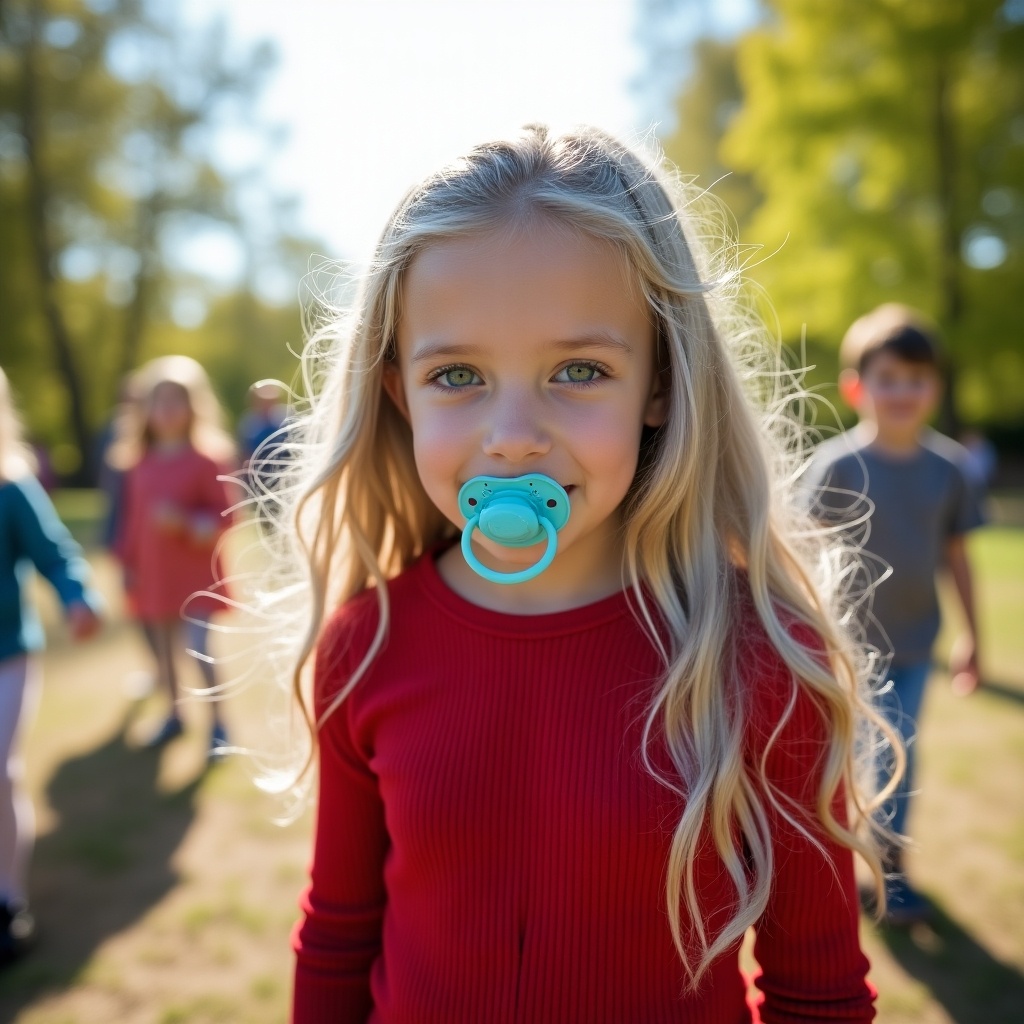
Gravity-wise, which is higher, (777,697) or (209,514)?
(777,697)

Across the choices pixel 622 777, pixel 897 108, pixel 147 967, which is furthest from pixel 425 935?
pixel 897 108

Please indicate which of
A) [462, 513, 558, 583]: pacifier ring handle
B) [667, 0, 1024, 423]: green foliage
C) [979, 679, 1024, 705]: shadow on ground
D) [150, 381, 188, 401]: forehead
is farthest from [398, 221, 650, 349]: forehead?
[667, 0, 1024, 423]: green foliage

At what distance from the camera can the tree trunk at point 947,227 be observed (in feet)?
60.0

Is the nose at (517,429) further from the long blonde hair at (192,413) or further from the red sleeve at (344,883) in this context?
the long blonde hair at (192,413)

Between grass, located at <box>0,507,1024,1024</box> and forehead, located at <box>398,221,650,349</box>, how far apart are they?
7.24ft

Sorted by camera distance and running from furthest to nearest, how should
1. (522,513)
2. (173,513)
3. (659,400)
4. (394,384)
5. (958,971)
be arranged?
1. (173,513)
2. (958,971)
3. (394,384)
4. (659,400)
5. (522,513)

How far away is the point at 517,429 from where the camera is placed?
Result: 134 cm

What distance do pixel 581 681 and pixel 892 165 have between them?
2035 centimetres

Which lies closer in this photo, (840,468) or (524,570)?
(524,570)

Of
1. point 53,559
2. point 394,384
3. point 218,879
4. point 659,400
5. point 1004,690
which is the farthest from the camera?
point 1004,690

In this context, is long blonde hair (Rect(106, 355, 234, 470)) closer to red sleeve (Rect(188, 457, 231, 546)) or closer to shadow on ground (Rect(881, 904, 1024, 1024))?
red sleeve (Rect(188, 457, 231, 546))

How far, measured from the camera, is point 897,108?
18.1 m

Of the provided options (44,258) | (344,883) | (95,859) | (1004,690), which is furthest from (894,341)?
(44,258)

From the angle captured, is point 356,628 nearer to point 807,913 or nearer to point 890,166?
point 807,913
